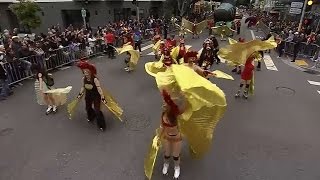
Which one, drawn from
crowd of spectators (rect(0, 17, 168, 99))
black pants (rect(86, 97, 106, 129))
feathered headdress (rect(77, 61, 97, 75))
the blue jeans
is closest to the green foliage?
crowd of spectators (rect(0, 17, 168, 99))

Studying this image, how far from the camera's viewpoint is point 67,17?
27547 mm

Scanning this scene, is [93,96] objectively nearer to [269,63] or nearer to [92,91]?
[92,91]

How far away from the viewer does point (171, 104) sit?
16.5 feet

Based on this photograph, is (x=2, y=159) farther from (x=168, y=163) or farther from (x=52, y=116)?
(x=168, y=163)

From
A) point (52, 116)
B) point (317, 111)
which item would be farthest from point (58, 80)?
point (317, 111)

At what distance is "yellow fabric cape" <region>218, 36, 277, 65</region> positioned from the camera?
905 cm

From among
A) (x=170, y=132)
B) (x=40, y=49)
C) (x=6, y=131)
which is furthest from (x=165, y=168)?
(x=40, y=49)

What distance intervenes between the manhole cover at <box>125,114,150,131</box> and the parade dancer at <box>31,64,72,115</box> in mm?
1977

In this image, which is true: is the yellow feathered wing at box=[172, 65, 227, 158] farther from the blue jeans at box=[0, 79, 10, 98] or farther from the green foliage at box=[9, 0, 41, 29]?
the green foliage at box=[9, 0, 41, 29]

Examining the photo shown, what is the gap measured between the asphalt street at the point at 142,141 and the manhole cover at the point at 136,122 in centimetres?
3

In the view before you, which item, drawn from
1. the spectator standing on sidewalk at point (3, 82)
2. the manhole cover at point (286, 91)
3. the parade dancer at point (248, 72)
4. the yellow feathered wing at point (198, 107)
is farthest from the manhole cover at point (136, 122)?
the manhole cover at point (286, 91)

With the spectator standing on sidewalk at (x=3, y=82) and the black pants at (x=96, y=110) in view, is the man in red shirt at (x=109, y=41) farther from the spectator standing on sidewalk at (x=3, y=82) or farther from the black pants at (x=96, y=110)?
the black pants at (x=96, y=110)

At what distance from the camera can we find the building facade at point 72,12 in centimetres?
2520

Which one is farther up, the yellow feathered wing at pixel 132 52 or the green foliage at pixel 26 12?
the green foliage at pixel 26 12
